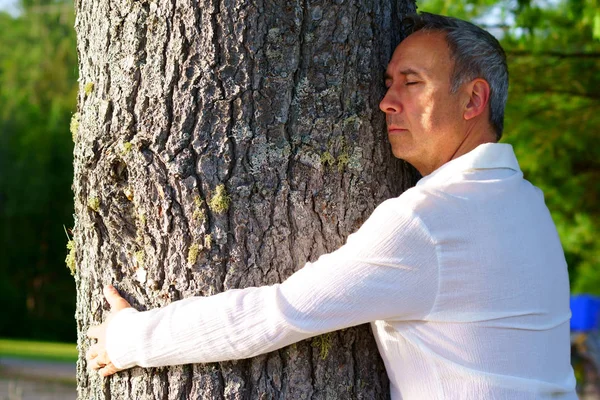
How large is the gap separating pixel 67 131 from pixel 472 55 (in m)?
31.6

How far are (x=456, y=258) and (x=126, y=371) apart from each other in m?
1.05

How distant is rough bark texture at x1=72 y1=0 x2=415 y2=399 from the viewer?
2.47m

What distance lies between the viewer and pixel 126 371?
2525mm

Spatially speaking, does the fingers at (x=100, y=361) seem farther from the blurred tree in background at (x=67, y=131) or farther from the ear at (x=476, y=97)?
the blurred tree in background at (x=67, y=131)

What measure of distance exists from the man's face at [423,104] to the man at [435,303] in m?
0.26

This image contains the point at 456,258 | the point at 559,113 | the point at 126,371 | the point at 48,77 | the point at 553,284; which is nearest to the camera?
the point at 456,258

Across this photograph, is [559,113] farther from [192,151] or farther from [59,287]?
[59,287]

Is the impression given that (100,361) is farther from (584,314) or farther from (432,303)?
(584,314)

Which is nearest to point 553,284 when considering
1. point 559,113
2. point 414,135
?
point 414,135

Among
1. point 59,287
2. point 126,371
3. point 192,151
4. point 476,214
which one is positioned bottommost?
point 59,287

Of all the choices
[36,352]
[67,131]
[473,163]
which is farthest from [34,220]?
[473,163]

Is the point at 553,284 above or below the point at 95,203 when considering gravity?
below

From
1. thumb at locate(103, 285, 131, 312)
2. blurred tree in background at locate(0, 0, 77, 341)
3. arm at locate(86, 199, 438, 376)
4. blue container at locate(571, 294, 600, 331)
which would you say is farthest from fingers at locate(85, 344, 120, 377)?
blurred tree in background at locate(0, 0, 77, 341)

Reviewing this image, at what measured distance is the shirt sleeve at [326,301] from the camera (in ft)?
7.18
